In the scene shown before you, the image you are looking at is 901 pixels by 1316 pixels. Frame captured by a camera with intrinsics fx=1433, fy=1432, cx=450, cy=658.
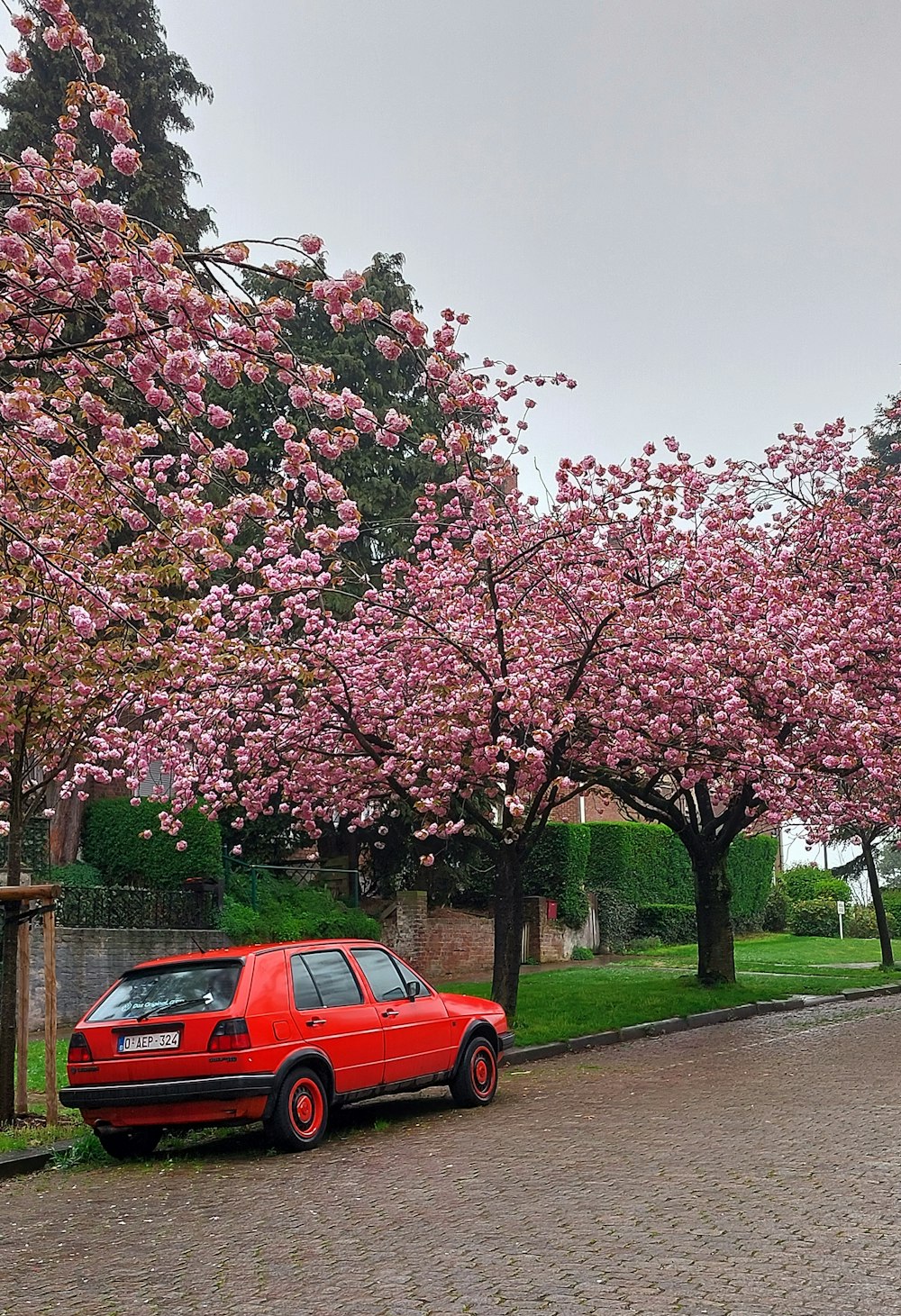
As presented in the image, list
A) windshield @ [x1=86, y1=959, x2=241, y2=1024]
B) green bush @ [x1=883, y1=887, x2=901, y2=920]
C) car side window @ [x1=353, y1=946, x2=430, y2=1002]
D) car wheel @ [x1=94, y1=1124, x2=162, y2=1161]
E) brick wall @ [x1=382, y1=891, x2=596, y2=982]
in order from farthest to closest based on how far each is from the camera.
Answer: green bush @ [x1=883, y1=887, x2=901, y2=920] → brick wall @ [x1=382, y1=891, x2=596, y2=982] → car side window @ [x1=353, y1=946, x2=430, y2=1002] → car wheel @ [x1=94, y1=1124, x2=162, y2=1161] → windshield @ [x1=86, y1=959, x2=241, y2=1024]

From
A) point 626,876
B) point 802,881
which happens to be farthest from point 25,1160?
point 802,881

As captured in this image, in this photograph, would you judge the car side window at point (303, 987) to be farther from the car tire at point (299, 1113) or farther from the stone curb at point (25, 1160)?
the stone curb at point (25, 1160)

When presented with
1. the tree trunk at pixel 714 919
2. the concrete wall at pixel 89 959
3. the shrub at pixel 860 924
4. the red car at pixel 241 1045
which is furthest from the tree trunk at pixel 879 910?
the red car at pixel 241 1045

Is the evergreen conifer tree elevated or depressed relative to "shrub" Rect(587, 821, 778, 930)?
elevated

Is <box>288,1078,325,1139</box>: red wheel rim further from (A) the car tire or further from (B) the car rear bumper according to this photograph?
(B) the car rear bumper

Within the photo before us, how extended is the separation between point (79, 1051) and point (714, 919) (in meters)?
15.0

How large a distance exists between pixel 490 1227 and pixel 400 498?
24.4 metres

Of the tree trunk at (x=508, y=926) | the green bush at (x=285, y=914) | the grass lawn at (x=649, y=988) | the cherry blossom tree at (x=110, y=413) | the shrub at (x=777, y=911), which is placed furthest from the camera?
the shrub at (x=777, y=911)

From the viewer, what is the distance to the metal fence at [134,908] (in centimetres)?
1947

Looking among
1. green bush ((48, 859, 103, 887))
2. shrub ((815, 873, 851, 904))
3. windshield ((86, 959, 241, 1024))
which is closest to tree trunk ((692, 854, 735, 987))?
green bush ((48, 859, 103, 887))

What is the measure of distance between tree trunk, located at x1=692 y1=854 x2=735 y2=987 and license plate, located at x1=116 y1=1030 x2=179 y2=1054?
14605 millimetres

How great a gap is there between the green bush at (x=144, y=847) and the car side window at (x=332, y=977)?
11.5 m

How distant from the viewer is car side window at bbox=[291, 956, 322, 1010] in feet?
34.4

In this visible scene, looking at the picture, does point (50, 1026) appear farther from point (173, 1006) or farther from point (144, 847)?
point (144, 847)
